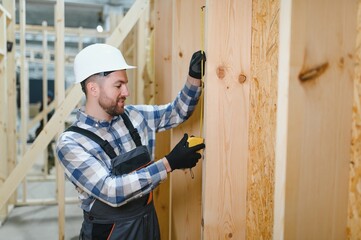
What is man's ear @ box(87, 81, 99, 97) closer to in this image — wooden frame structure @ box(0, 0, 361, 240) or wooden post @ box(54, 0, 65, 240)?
wooden frame structure @ box(0, 0, 361, 240)

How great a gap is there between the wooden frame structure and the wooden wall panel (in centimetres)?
2

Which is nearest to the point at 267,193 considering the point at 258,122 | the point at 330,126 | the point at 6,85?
the point at 258,122

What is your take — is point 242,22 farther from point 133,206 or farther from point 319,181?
point 133,206

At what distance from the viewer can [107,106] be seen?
1529mm

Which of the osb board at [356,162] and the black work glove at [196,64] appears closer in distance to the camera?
the osb board at [356,162]

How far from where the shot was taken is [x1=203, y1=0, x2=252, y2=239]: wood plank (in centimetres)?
112

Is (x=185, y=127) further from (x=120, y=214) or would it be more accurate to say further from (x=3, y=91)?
(x=3, y=91)

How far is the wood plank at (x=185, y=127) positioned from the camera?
1.52 m

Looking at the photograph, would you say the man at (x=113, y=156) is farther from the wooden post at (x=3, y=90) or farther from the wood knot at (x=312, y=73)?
the wooden post at (x=3, y=90)

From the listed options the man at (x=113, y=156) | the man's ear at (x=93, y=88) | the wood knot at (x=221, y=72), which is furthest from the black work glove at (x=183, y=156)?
the man's ear at (x=93, y=88)

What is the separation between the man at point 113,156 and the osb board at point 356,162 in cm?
61

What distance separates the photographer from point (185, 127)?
5.50 feet

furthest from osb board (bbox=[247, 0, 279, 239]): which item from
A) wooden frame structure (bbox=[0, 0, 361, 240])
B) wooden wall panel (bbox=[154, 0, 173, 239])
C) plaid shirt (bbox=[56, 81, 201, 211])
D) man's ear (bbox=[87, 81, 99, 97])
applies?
wooden wall panel (bbox=[154, 0, 173, 239])

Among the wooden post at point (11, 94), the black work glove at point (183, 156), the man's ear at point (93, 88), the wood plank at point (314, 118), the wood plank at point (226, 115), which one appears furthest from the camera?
the wooden post at point (11, 94)
